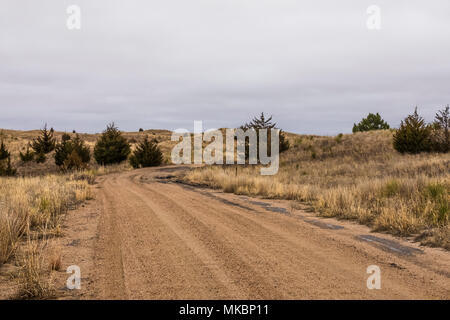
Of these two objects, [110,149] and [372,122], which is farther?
[372,122]

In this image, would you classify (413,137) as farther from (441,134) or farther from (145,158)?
(145,158)

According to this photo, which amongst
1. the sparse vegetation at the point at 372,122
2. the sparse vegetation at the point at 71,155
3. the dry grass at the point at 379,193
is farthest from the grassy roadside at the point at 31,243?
the sparse vegetation at the point at 372,122

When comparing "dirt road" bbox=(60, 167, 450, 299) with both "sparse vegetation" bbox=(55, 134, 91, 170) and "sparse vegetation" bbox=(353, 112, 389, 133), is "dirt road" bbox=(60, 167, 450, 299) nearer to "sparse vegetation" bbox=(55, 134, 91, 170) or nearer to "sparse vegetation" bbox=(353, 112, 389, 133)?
"sparse vegetation" bbox=(55, 134, 91, 170)

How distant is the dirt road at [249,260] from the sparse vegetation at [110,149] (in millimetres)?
27761

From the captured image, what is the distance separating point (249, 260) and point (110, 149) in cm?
3281

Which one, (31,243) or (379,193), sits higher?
(379,193)

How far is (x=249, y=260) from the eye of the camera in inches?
217

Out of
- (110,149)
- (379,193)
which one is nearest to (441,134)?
(379,193)

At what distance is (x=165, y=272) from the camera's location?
4926mm
